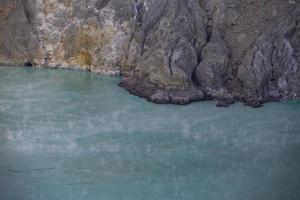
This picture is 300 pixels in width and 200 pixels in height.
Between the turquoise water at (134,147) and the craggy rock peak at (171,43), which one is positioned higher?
→ the craggy rock peak at (171,43)

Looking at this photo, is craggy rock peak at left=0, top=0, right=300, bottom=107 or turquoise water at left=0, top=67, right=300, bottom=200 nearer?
turquoise water at left=0, top=67, right=300, bottom=200

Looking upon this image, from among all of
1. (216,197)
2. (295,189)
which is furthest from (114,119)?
(295,189)

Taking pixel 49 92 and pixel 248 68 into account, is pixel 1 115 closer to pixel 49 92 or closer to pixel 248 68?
pixel 49 92

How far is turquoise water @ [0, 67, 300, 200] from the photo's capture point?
125ft

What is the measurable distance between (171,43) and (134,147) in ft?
50.0

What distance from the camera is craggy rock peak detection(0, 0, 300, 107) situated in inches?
2116

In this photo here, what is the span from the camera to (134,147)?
43.8 meters

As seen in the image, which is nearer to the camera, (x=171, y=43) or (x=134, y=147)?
(x=134, y=147)

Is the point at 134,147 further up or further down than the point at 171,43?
further down

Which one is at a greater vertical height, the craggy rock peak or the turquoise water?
the craggy rock peak

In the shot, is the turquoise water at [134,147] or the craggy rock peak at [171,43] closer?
the turquoise water at [134,147]

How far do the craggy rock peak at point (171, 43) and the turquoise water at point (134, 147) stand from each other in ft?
8.95

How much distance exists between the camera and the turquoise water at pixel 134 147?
38.0 m

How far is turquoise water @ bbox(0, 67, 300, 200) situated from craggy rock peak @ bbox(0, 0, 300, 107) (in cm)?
273
